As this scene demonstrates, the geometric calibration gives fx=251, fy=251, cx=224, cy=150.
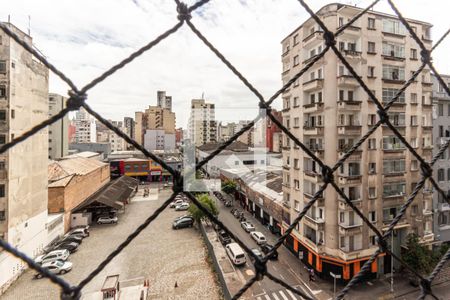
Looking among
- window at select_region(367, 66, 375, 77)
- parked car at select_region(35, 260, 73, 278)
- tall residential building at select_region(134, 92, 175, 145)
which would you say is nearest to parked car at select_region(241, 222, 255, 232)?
parked car at select_region(35, 260, 73, 278)

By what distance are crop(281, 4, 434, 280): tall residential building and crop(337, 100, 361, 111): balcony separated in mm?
26

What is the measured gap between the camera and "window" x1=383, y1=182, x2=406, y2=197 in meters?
6.71

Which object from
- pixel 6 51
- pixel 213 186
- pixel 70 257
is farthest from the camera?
pixel 213 186

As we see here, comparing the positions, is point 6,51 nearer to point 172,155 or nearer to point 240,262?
point 240,262

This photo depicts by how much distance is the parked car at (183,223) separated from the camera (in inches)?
421

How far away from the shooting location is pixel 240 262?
758 cm

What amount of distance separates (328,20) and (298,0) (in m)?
6.67

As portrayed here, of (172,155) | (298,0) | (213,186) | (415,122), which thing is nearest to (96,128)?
(172,155)

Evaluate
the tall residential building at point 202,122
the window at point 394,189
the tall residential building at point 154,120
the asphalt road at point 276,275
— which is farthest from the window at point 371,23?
the tall residential building at point 154,120

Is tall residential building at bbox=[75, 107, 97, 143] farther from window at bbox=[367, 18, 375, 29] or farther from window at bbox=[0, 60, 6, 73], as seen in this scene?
window at bbox=[367, 18, 375, 29]

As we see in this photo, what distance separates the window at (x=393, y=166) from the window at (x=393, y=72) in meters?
2.24

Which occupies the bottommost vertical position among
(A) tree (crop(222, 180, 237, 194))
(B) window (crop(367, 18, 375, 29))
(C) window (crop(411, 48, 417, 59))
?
(A) tree (crop(222, 180, 237, 194))

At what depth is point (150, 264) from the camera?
7590mm

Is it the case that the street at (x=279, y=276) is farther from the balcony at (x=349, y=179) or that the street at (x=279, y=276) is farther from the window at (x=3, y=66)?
the window at (x=3, y=66)
